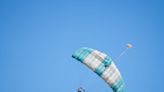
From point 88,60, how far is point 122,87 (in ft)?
16.3

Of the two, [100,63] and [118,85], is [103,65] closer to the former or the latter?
[100,63]

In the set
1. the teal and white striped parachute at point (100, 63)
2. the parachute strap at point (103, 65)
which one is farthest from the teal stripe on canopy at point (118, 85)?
the parachute strap at point (103, 65)

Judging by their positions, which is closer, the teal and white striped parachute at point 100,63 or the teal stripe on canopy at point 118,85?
the teal and white striped parachute at point 100,63

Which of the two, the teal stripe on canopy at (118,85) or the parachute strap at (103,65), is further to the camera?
the teal stripe on canopy at (118,85)

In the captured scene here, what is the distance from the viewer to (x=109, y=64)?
2581 centimetres

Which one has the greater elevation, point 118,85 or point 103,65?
point 103,65

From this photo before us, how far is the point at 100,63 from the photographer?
25.8 meters

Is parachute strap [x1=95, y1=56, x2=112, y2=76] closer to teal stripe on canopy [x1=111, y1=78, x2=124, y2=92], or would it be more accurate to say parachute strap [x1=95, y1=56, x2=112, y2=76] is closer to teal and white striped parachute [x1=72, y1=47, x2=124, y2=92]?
teal and white striped parachute [x1=72, y1=47, x2=124, y2=92]

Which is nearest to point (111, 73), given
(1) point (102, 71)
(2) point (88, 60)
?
(1) point (102, 71)

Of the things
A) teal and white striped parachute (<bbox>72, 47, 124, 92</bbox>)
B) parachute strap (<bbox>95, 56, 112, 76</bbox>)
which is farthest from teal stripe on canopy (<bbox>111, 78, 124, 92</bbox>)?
parachute strap (<bbox>95, 56, 112, 76</bbox>)

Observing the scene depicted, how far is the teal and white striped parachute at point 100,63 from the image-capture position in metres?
25.7

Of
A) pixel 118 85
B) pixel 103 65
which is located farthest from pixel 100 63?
pixel 118 85

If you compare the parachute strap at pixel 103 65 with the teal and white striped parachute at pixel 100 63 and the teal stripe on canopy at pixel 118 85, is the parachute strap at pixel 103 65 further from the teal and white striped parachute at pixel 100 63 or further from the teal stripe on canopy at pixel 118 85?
the teal stripe on canopy at pixel 118 85

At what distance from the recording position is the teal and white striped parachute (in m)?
25.7
